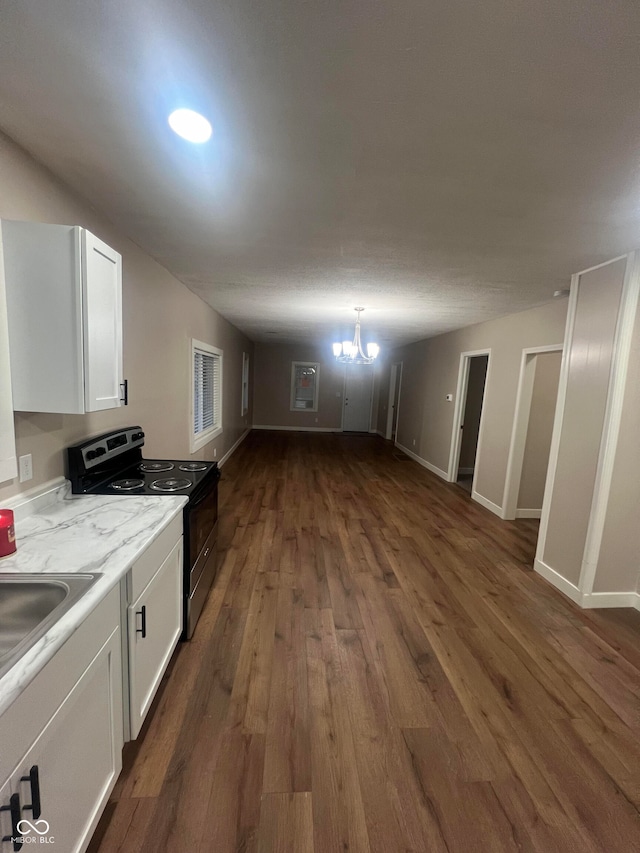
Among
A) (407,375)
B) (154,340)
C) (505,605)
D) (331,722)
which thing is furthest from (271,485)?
(407,375)

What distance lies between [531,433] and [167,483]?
3870 mm

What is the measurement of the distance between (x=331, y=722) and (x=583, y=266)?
3.25 m

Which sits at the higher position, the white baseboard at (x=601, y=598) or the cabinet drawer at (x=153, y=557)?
the cabinet drawer at (x=153, y=557)

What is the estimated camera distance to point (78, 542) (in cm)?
140

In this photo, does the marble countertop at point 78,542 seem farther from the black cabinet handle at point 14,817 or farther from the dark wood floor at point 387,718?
the dark wood floor at point 387,718

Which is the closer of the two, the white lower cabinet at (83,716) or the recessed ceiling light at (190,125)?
the white lower cabinet at (83,716)

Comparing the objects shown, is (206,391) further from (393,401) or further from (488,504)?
(393,401)

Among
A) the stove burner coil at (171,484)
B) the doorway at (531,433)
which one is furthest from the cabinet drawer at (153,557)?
the doorway at (531,433)

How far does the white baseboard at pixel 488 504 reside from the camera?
14.1ft

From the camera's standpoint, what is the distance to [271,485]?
16.5ft

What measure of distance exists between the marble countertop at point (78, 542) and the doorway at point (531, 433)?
12.1 feet

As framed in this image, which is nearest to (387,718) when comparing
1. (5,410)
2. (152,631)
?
(152,631)

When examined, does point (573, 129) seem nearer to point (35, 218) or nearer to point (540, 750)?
point (35, 218)

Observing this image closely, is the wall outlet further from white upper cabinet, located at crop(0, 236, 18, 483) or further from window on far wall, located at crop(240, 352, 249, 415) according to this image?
window on far wall, located at crop(240, 352, 249, 415)
